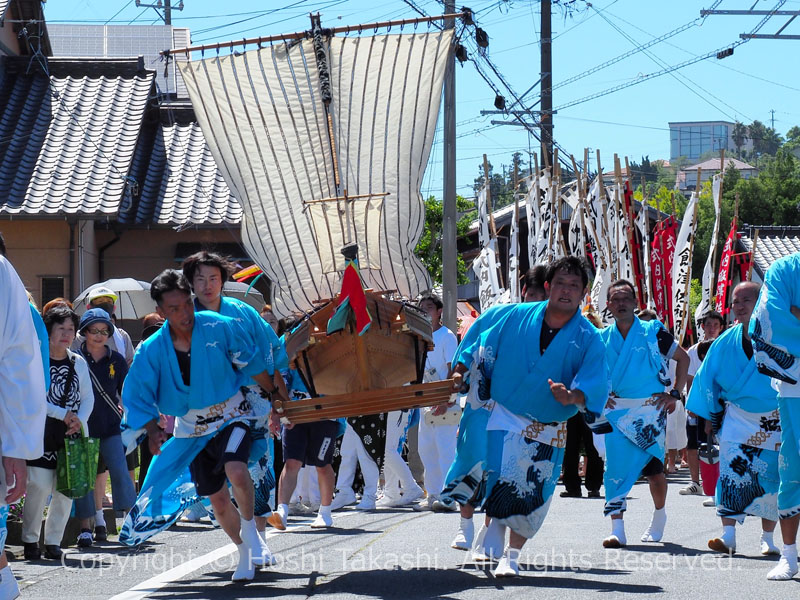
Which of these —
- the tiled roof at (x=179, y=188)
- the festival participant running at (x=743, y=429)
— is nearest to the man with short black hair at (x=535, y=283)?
the festival participant running at (x=743, y=429)

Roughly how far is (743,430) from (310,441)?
12.9 ft

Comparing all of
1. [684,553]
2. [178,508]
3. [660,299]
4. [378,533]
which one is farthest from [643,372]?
[660,299]

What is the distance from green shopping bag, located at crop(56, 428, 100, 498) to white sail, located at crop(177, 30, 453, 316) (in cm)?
181

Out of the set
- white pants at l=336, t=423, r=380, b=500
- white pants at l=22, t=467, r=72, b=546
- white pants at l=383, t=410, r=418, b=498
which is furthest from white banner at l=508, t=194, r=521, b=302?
white pants at l=22, t=467, r=72, b=546

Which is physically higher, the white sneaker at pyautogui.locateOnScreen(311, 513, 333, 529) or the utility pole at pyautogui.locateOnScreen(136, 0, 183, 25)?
the utility pole at pyautogui.locateOnScreen(136, 0, 183, 25)

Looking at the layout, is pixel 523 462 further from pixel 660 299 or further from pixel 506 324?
pixel 660 299

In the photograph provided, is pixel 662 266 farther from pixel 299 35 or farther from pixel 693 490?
pixel 299 35

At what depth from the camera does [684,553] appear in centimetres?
831

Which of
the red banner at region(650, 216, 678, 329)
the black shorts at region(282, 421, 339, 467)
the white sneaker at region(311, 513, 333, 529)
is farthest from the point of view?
the red banner at region(650, 216, 678, 329)

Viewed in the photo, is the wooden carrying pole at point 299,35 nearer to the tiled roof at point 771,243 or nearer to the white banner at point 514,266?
the white banner at point 514,266

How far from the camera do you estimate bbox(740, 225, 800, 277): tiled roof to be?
1367 inches

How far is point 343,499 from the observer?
12.6 meters

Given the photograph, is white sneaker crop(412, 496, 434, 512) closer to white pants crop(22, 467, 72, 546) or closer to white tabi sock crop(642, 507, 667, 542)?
white tabi sock crop(642, 507, 667, 542)

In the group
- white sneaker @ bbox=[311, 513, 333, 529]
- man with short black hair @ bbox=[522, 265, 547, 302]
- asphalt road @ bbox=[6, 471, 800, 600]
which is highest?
man with short black hair @ bbox=[522, 265, 547, 302]
